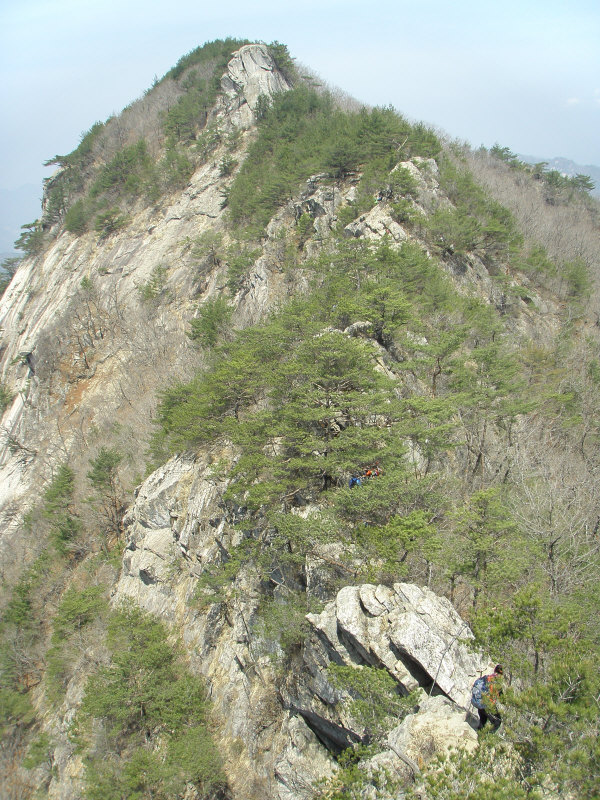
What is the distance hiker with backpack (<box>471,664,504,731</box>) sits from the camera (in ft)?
17.5

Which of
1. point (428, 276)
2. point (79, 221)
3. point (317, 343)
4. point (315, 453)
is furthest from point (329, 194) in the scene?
point (79, 221)

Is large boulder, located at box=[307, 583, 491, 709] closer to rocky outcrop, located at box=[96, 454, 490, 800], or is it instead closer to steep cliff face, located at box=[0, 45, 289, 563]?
rocky outcrop, located at box=[96, 454, 490, 800]

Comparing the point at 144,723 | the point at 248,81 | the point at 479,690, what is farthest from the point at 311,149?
the point at 479,690

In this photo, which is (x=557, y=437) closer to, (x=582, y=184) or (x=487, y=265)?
(x=487, y=265)

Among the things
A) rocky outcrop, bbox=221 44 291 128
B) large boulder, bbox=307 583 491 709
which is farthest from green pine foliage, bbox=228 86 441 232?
large boulder, bbox=307 583 491 709

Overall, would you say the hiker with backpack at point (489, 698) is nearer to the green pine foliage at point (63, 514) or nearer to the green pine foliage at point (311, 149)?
the green pine foliage at point (63, 514)

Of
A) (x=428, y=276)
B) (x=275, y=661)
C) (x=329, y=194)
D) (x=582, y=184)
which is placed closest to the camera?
(x=275, y=661)

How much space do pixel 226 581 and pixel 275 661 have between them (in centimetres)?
266

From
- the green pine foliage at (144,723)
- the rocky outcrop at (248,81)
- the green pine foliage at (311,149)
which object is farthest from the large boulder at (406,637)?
the rocky outcrop at (248,81)

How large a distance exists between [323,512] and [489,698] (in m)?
5.52

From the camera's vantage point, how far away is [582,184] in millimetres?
53062

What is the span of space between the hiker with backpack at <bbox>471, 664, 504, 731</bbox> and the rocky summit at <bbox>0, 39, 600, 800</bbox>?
0.25m

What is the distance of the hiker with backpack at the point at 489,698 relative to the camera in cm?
535

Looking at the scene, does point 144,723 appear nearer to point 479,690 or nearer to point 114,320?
point 479,690
